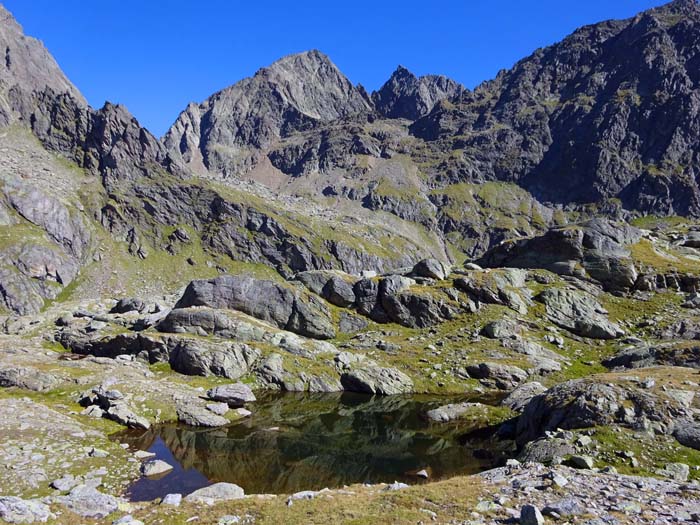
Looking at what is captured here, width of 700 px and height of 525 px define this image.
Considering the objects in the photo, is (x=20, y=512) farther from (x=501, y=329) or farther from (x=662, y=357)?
(x=501, y=329)

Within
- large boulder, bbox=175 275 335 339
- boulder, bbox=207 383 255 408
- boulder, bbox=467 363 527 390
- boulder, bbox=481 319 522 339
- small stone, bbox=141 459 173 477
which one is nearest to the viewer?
small stone, bbox=141 459 173 477

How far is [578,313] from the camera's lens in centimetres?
9162

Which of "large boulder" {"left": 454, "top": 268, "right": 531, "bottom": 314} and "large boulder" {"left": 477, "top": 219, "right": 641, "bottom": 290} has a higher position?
"large boulder" {"left": 477, "top": 219, "right": 641, "bottom": 290}

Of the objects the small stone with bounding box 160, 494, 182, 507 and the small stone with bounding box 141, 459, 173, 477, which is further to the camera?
the small stone with bounding box 141, 459, 173, 477

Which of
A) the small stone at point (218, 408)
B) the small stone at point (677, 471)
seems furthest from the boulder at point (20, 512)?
the small stone at point (677, 471)

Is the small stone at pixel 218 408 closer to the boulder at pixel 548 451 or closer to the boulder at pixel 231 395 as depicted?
the boulder at pixel 231 395

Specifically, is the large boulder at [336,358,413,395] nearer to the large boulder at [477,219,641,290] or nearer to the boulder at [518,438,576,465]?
the boulder at [518,438,576,465]

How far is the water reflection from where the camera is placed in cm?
3384

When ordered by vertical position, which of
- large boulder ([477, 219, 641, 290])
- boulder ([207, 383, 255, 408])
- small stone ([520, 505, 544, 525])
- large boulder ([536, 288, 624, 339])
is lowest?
boulder ([207, 383, 255, 408])

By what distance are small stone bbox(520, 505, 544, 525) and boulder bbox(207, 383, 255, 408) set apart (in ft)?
146

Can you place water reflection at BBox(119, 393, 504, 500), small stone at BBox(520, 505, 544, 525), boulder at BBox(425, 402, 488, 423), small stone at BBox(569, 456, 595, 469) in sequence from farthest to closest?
1. boulder at BBox(425, 402, 488, 423)
2. water reflection at BBox(119, 393, 504, 500)
3. small stone at BBox(569, 456, 595, 469)
4. small stone at BBox(520, 505, 544, 525)

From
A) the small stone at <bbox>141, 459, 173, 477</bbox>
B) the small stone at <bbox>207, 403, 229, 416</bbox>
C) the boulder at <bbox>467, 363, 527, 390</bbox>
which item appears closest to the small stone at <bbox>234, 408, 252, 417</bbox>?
the small stone at <bbox>207, 403, 229, 416</bbox>

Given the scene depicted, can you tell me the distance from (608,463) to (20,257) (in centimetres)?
21788

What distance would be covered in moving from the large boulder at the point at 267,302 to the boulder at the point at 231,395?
1261 inches
